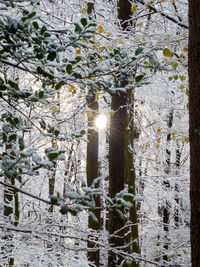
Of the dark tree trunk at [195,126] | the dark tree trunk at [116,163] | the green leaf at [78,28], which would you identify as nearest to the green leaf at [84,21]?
the green leaf at [78,28]

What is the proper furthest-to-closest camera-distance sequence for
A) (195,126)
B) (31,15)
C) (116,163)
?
(116,163) → (195,126) → (31,15)

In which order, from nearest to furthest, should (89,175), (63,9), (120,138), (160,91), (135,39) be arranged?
(135,39) → (120,138) → (63,9) → (89,175) → (160,91)

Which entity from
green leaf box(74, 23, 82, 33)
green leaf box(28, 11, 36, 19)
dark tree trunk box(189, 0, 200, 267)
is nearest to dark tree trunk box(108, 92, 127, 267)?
dark tree trunk box(189, 0, 200, 267)

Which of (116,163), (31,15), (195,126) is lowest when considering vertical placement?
(195,126)

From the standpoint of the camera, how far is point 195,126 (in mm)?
2256

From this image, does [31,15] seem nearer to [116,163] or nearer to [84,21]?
[84,21]

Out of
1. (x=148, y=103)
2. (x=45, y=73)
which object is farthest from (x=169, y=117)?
(x=45, y=73)

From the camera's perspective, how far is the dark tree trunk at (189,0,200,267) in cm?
221

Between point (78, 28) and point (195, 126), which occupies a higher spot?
point (78, 28)

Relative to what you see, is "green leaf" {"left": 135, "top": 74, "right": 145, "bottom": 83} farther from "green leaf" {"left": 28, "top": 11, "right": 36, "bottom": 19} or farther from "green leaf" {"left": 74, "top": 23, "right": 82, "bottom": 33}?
"green leaf" {"left": 28, "top": 11, "right": 36, "bottom": 19}

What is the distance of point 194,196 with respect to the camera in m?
2.23

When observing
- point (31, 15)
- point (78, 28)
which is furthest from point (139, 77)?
point (31, 15)

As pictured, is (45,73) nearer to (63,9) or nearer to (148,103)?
(63,9)

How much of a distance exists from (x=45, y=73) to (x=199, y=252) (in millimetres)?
1779
